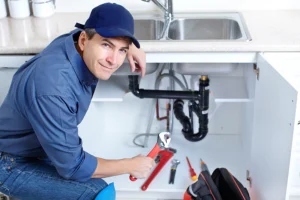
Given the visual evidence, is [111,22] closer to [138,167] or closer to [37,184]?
[138,167]

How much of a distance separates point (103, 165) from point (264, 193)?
0.67 m

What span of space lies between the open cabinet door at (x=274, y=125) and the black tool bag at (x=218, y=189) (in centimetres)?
9

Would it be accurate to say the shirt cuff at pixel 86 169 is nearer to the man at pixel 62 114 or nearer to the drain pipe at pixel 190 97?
the man at pixel 62 114

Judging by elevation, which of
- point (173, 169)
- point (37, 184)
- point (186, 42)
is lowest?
point (173, 169)

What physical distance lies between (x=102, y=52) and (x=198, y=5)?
3.45ft

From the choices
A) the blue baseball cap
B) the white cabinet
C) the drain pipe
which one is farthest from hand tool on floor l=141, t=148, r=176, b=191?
the blue baseball cap

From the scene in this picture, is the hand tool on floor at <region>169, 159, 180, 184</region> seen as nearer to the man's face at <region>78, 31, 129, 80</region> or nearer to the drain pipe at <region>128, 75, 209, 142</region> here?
the drain pipe at <region>128, 75, 209, 142</region>

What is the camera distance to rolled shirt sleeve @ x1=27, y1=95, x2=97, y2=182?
123 centimetres

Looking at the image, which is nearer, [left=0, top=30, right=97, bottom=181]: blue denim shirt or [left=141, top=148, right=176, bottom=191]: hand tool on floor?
[left=0, top=30, right=97, bottom=181]: blue denim shirt

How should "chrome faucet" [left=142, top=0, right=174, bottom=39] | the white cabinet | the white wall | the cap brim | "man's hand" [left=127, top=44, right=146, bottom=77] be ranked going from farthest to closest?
the white wall < "chrome faucet" [left=142, top=0, right=174, bottom=39] < "man's hand" [left=127, top=44, right=146, bottom=77] < the white cabinet < the cap brim

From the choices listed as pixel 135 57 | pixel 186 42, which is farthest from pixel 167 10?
pixel 135 57

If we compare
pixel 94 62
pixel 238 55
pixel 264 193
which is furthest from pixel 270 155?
pixel 94 62

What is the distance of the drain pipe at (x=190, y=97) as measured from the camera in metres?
2.05

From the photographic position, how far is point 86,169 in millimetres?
1365
